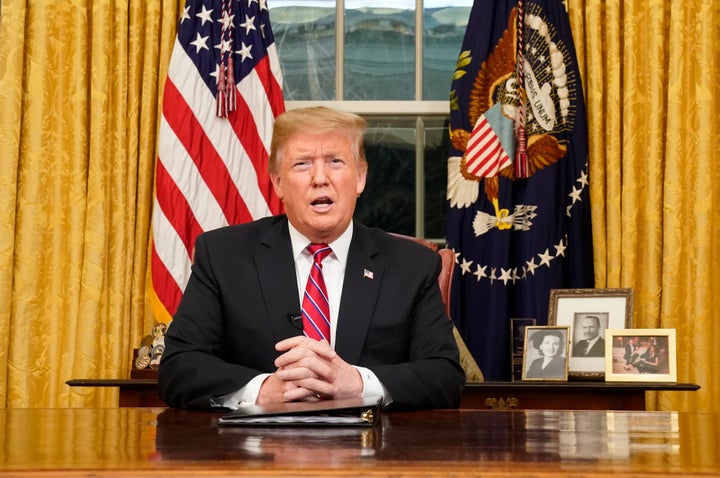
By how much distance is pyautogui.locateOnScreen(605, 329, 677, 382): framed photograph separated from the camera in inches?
138

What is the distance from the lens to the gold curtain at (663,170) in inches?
159

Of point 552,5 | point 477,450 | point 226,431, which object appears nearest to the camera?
point 477,450

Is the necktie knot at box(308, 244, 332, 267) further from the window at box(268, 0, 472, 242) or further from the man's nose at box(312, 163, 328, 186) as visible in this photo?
the window at box(268, 0, 472, 242)

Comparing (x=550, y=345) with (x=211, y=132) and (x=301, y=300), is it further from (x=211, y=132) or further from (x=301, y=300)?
(x=211, y=132)

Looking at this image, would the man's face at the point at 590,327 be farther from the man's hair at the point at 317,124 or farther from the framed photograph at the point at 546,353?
the man's hair at the point at 317,124

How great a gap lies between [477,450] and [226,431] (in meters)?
0.42

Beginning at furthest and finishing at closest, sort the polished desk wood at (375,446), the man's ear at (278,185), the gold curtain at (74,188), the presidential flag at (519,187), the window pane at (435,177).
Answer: the window pane at (435,177) < the gold curtain at (74,188) < the presidential flag at (519,187) < the man's ear at (278,185) < the polished desk wood at (375,446)

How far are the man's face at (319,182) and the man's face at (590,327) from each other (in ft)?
5.06

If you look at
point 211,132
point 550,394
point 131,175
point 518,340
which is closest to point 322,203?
point 550,394

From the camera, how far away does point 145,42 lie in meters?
4.26

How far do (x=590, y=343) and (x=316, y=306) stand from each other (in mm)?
1668

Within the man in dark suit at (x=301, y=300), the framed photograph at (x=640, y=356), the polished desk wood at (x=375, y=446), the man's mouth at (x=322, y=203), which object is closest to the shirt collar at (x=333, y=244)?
the man in dark suit at (x=301, y=300)

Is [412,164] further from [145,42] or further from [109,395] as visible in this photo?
[109,395]

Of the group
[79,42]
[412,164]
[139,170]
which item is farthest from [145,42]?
[412,164]
